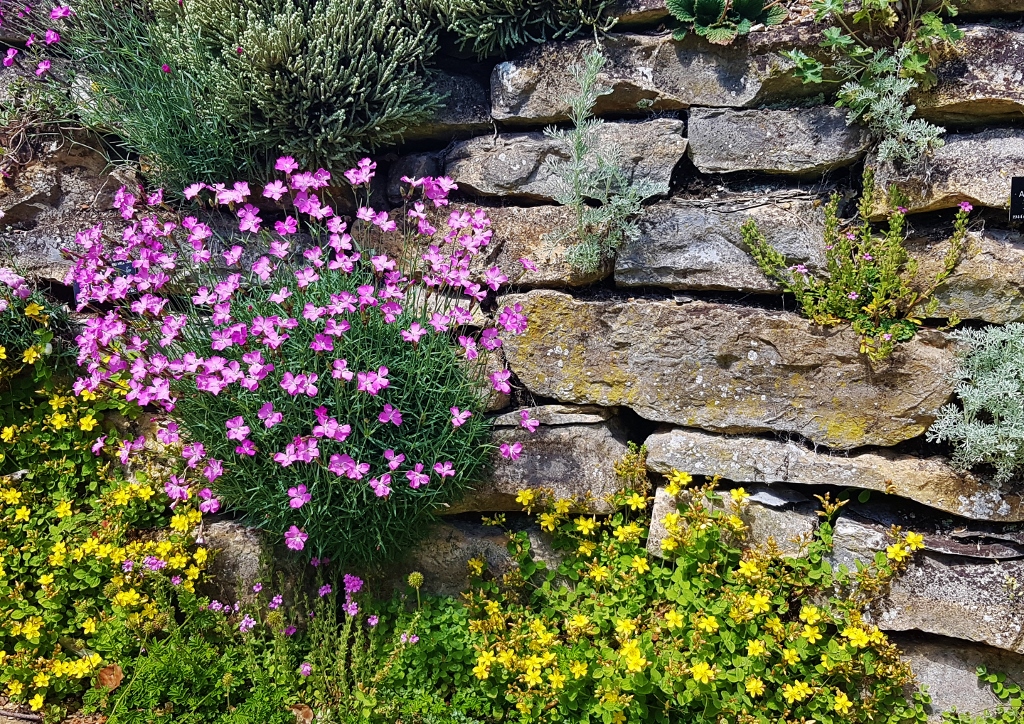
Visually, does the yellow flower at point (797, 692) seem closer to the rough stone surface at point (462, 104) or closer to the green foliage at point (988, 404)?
the green foliage at point (988, 404)

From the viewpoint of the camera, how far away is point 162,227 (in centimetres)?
365

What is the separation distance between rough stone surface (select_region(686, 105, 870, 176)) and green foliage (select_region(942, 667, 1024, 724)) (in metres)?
2.50

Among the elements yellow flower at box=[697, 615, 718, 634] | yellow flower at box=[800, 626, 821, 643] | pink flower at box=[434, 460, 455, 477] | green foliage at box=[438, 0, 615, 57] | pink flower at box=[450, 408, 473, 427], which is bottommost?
yellow flower at box=[697, 615, 718, 634]

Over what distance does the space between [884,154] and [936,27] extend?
57 cm

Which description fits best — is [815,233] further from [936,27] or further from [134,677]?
[134,677]

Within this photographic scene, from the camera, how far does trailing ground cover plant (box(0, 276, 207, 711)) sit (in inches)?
129

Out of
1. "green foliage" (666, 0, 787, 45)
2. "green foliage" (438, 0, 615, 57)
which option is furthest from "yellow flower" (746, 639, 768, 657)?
"green foliage" (438, 0, 615, 57)

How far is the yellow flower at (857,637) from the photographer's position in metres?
2.96

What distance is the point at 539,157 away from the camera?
153 inches

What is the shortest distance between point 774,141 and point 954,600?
Result: 2341 millimetres

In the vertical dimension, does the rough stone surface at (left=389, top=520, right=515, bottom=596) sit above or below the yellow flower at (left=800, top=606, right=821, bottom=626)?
below

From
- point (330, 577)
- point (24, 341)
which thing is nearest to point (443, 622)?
point (330, 577)

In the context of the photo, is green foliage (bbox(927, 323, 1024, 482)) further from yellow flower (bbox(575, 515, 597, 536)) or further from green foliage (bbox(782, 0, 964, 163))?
yellow flower (bbox(575, 515, 597, 536))

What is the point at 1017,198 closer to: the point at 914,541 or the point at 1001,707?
the point at 914,541
